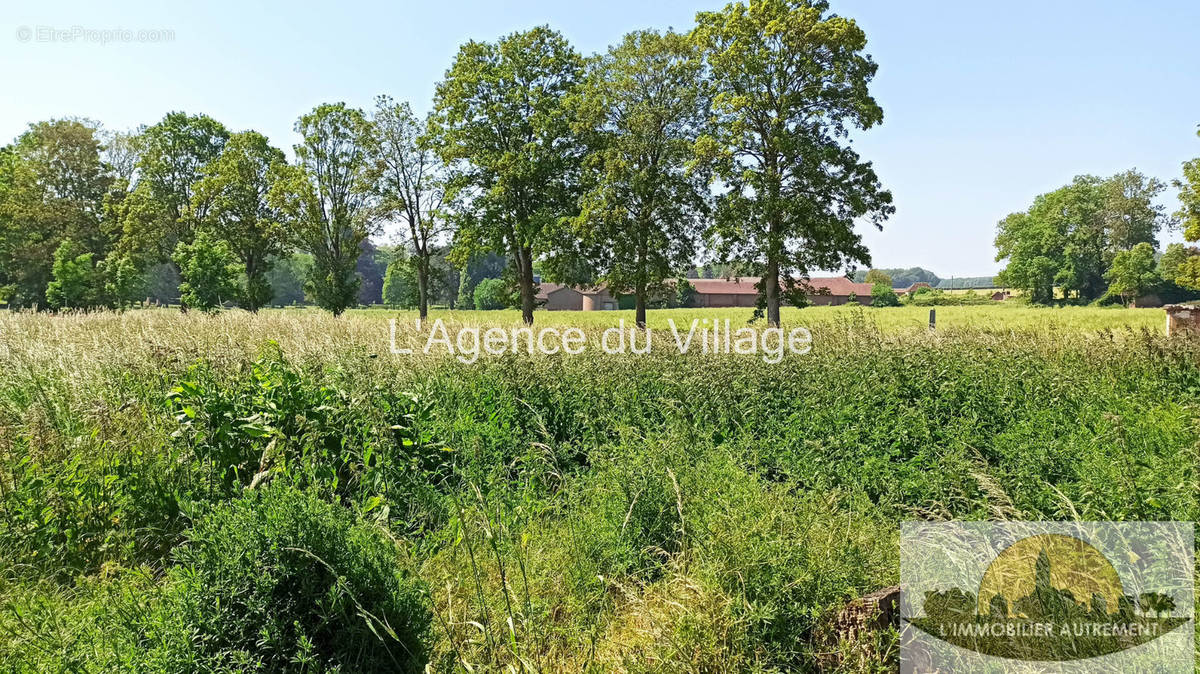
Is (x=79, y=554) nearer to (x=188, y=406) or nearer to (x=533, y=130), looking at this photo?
(x=188, y=406)

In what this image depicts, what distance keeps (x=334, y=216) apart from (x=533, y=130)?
15.0 m

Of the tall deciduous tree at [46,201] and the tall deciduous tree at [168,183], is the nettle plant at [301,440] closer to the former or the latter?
the tall deciduous tree at [168,183]

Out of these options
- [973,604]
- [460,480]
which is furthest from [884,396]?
[460,480]

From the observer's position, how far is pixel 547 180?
24.0m

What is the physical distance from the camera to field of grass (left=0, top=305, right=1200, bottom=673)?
2.42 meters

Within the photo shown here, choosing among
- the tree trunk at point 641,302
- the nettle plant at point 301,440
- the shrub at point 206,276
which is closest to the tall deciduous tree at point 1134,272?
the tree trunk at point 641,302

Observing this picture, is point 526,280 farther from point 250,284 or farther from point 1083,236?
point 1083,236

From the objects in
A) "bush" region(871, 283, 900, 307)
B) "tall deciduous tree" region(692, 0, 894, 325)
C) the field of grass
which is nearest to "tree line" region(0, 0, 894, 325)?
"tall deciduous tree" region(692, 0, 894, 325)

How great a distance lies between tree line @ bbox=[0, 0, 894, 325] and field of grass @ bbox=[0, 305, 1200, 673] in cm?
1342

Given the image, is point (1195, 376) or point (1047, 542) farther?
point (1195, 376)

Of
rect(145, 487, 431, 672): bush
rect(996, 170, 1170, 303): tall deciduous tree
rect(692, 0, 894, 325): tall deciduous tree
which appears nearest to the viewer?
rect(145, 487, 431, 672): bush

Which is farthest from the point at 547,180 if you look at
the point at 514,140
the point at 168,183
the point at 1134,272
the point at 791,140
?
the point at 1134,272

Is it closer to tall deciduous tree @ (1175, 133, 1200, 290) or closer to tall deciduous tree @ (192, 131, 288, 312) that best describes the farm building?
tall deciduous tree @ (192, 131, 288, 312)

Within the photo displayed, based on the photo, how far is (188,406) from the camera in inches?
181
